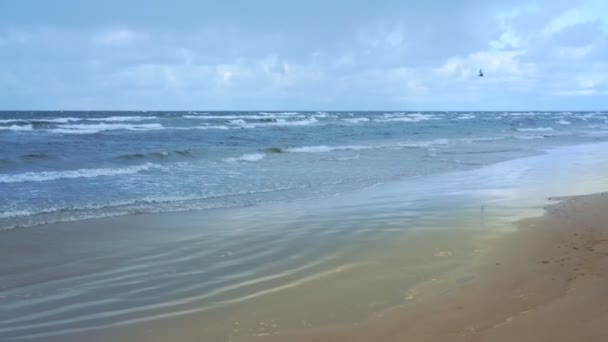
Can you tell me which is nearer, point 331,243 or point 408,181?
point 331,243

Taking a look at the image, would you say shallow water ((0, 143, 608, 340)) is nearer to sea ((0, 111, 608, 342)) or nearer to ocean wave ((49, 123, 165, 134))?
sea ((0, 111, 608, 342))

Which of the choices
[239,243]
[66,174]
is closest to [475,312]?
[239,243]

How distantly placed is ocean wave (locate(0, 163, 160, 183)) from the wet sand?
10.2 m

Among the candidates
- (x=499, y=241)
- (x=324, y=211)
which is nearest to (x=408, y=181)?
(x=324, y=211)

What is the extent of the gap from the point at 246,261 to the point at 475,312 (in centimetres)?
267

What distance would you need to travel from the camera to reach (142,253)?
6.17 meters

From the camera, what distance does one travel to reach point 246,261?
570 cm

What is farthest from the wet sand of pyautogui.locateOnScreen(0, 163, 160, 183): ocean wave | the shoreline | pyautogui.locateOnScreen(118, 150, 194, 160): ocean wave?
pyautogui.locateOnScreen(118, 150, 194, 160): ocean wave

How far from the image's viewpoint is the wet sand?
3623 mm

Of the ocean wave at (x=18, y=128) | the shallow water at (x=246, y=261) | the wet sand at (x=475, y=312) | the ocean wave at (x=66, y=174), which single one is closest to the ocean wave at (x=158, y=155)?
the ocean wave at (x=66, y=174)

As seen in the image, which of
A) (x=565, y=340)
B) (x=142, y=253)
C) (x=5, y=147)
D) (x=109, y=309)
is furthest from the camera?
(x=5, y=147)

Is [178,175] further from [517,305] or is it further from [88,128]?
[88,128]

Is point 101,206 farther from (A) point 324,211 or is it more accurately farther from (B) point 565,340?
(B) point 565,340

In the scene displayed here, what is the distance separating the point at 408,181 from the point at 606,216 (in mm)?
5598
